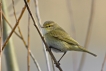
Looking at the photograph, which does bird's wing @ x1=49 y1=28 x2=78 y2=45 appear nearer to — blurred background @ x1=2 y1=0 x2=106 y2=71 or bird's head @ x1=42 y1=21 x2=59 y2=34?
bird's head @ x1=42 y1=21 x2=59 y2=34

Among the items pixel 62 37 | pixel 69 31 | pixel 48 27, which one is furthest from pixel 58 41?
pixel 69 31

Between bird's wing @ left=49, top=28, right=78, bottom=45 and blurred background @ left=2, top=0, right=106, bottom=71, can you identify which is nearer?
bird's wing @ left=49, top=28, right=78, bottom=45

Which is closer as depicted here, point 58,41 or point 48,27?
point 58,41

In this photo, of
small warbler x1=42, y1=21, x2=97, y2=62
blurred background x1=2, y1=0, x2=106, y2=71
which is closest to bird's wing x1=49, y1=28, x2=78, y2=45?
small warbler x1=42, y1=21, x2=97, y2=62

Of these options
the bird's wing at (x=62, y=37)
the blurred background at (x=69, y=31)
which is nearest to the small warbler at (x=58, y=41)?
the bird's wing at (x=62, y=37)

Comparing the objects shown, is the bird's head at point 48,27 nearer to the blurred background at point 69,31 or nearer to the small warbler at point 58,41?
the small warbler at point 58,41

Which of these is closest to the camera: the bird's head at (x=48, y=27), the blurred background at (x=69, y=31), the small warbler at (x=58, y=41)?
the small warbler at (x=58, y=41)

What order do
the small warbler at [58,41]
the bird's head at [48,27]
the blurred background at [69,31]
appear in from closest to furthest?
the small warbler at [58,41], the bird's head at [48,27], the blurred background at [69,31]

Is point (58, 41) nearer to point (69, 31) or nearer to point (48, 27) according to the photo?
point (48, 27)

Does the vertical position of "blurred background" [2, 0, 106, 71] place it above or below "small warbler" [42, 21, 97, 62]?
below
